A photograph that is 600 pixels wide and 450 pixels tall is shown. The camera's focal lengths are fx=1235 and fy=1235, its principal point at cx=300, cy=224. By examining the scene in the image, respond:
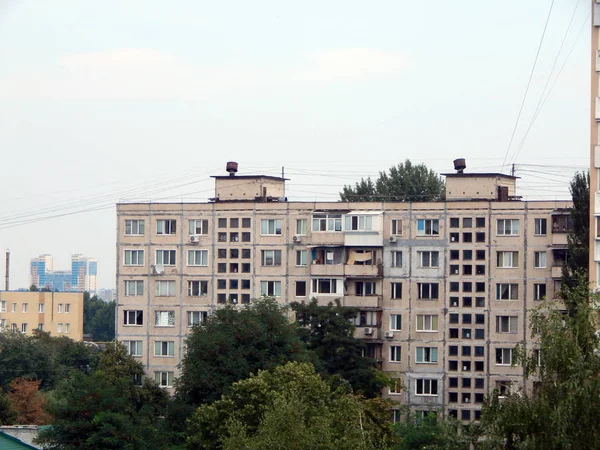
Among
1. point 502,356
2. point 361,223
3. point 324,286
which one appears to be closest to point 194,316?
point 324,286

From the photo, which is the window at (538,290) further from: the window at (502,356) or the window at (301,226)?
the window at (301,226)

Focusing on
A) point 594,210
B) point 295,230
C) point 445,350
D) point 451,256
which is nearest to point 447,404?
point 445,350

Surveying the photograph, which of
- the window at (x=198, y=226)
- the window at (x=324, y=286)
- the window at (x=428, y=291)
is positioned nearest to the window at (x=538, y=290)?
the window at (x=428, y=291)

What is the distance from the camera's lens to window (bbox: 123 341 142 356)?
219 feet

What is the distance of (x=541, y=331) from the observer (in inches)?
980

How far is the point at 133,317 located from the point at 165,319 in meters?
1.89

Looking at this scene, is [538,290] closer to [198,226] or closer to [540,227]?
[540,227]

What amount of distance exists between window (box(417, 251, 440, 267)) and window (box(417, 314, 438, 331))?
2.64m

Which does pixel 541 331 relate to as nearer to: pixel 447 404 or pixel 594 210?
pixel 594 210

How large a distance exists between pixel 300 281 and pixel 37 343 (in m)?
30.4

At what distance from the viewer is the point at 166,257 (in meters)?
67.2

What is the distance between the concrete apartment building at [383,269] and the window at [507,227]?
6 cm

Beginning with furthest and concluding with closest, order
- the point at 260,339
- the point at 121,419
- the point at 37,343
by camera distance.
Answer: the point at 37,343 < the point at 260,339 < the point at 121,419

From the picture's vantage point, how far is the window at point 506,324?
6259cm
